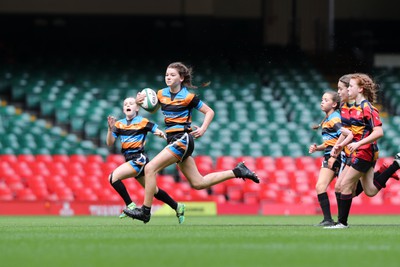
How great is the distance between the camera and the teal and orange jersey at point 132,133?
1487 centimetres

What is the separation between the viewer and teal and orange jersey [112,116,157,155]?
48.8 ft

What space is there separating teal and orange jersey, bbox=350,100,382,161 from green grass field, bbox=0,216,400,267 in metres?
0.96

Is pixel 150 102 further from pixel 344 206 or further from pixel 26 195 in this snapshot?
pixel 26 195

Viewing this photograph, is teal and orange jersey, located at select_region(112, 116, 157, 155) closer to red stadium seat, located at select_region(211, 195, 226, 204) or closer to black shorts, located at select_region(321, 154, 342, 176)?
black shorts, located at select_region(321, 154, 342, 176)

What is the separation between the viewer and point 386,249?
28.7ft

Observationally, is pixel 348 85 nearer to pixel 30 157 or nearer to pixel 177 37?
pixel 30 157

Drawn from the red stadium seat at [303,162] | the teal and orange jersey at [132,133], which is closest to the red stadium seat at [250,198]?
the red stadium seat at [303,162]

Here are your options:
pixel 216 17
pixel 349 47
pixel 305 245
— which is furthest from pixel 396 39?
pixel 305 245

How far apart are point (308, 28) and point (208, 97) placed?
196 inches

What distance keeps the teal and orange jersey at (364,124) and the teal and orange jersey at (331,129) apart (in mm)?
1057

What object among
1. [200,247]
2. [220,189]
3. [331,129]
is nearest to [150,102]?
[331,129]

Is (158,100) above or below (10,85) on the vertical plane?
below

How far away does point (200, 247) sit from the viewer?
8.92 meters

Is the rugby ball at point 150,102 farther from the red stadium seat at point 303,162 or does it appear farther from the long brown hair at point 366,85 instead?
the red stadium seat at point 303,162
